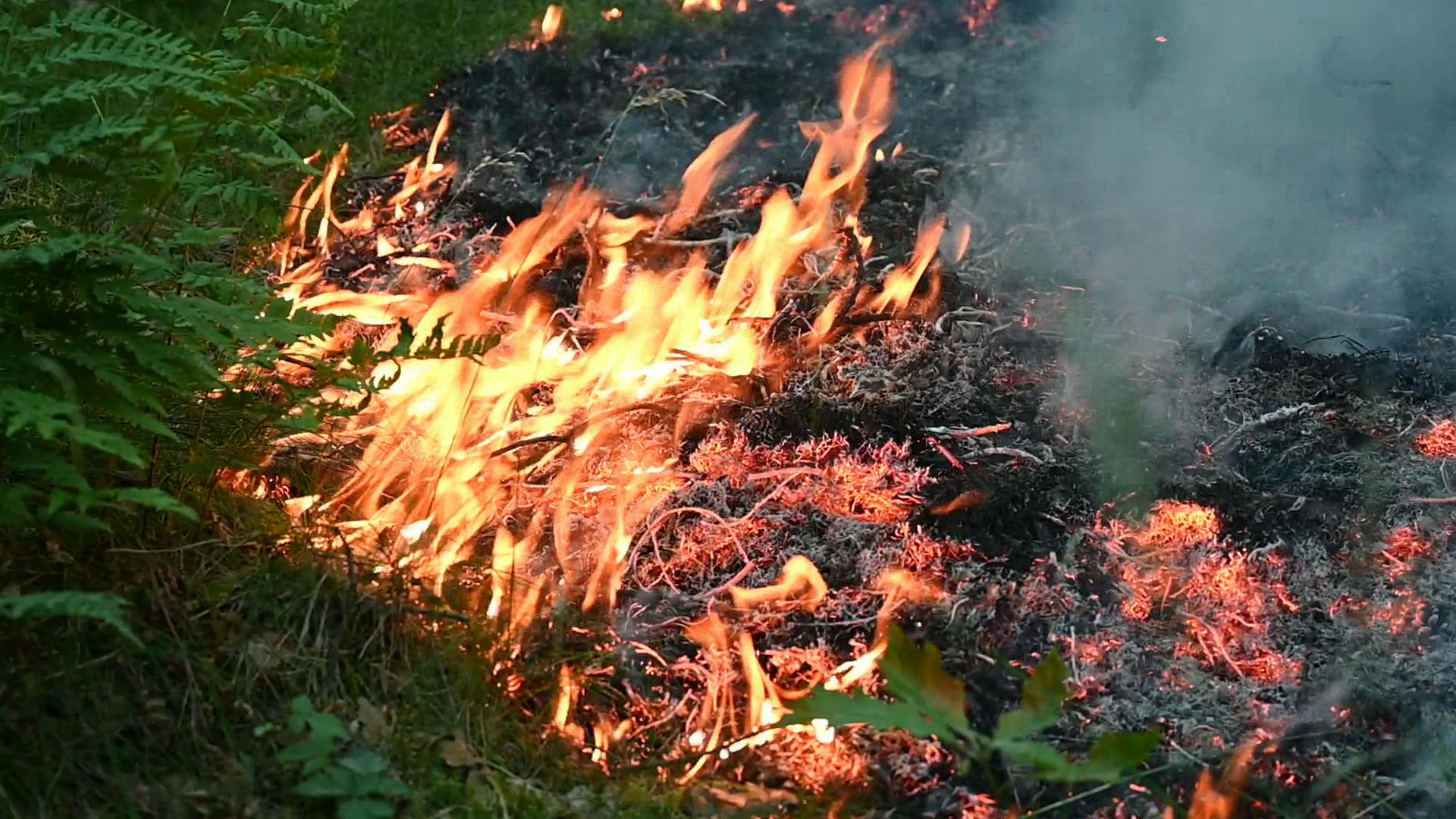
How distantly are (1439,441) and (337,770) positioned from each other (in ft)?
8.64

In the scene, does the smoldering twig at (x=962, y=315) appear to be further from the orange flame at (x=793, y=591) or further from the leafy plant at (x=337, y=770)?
the leafy plant at (x=337, y=770)

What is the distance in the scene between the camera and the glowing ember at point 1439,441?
10.1ft

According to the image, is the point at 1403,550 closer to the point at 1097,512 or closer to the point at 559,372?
the point at 1097,512

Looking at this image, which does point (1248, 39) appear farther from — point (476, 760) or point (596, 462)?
point (476, 760)

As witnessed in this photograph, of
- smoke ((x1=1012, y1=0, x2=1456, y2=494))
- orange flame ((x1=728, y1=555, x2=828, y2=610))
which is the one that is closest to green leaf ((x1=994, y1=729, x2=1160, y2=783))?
orange flame ((x1=728, y1=555, x2=828, y2=610))

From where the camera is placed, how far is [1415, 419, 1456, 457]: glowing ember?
10.1 feet

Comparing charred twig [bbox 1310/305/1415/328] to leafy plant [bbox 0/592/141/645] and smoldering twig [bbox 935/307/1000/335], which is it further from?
leafy plant [bbox 0/592/141/645]

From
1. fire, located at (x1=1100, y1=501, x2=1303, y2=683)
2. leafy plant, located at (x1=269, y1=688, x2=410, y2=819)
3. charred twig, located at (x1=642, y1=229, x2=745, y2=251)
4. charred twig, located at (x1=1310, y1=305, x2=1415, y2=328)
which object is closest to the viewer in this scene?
leafy plant, located at (x1=269, y1=688, x2=410, y2=819)

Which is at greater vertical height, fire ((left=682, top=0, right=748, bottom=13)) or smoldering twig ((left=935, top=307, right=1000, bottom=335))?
fire ((left=682, top=0, right=748, bottom=13))

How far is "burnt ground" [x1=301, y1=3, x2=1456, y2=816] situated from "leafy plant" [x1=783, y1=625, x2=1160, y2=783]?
39 centimetres

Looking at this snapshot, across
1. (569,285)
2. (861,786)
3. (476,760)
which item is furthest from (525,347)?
(861,786)

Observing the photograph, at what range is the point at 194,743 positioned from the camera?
2275 mm

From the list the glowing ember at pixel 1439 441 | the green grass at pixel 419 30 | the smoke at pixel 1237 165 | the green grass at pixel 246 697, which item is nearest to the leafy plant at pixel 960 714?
the green grass at pixel 246 697

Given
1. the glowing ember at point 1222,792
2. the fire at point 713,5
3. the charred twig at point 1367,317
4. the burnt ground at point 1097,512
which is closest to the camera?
the glowing ember at point 1222,792
